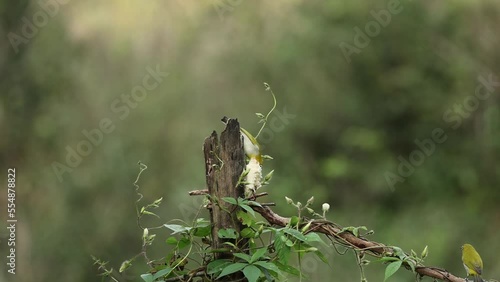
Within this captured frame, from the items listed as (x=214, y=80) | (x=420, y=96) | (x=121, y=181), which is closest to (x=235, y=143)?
(x=121, y=181)

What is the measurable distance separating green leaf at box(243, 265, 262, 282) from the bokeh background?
2.37 metres

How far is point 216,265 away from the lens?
3.57ft

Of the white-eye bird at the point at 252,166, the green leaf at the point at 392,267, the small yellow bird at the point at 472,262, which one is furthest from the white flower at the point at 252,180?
the small yellow bird at the point at 472,262

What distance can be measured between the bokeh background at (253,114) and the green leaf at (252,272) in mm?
2371

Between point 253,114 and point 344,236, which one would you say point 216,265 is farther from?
point 253,114

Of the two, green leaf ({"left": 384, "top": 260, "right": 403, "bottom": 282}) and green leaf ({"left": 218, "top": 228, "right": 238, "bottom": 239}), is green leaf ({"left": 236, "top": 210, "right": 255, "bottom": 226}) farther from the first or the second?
green leaf ({"left": 384, "top": 260, "right": 403, "bottom": 282})

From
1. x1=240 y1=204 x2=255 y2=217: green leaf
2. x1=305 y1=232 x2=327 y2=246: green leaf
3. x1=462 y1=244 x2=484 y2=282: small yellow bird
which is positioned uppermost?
x1=240 y1=204 x2=255 y2=217: green leaf

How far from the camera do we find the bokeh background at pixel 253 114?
3660 mm

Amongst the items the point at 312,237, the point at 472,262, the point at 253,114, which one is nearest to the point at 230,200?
the point at 312,237

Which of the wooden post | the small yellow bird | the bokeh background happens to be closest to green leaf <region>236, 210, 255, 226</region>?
the wooden post

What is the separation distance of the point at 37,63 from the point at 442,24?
265 cm

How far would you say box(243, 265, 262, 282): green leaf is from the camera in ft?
3.30

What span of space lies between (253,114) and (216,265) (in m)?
3.13

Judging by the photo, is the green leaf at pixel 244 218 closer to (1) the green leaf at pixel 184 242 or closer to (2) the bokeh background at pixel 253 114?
(1) the green leaf at pixel 184 242
